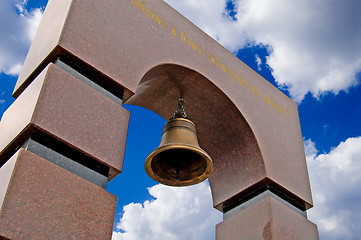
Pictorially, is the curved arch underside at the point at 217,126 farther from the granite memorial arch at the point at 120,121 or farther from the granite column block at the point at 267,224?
the granite column block at the point at 267,224

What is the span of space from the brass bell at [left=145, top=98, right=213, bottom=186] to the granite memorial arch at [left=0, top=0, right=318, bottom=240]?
613 millimetres

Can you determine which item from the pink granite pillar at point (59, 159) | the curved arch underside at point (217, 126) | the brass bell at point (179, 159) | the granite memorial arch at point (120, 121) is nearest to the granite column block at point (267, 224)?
the granite memorial arch at point (120, 121)

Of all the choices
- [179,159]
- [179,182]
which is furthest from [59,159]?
[179,159]

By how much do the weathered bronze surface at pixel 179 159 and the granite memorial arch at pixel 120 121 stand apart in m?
→ 0.61

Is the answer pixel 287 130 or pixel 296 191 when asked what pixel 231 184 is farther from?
pixel 287 130

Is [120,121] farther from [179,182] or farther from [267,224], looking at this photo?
[267,224]

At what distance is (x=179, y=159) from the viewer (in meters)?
4.79

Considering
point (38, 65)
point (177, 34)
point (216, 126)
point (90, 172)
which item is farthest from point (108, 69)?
point (216, 126)

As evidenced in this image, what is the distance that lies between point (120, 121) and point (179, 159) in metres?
1.23

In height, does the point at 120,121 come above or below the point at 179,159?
below

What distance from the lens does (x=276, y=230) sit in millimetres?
4578

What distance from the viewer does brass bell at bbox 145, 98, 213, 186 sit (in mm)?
4453

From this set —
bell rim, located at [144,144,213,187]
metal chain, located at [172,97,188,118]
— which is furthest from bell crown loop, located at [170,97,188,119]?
bell rim, located at [144,144,213,187]

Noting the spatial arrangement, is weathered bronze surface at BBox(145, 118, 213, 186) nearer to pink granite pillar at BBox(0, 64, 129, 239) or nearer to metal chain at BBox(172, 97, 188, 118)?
metal chain at BBox(172, 97, 188, 118)
